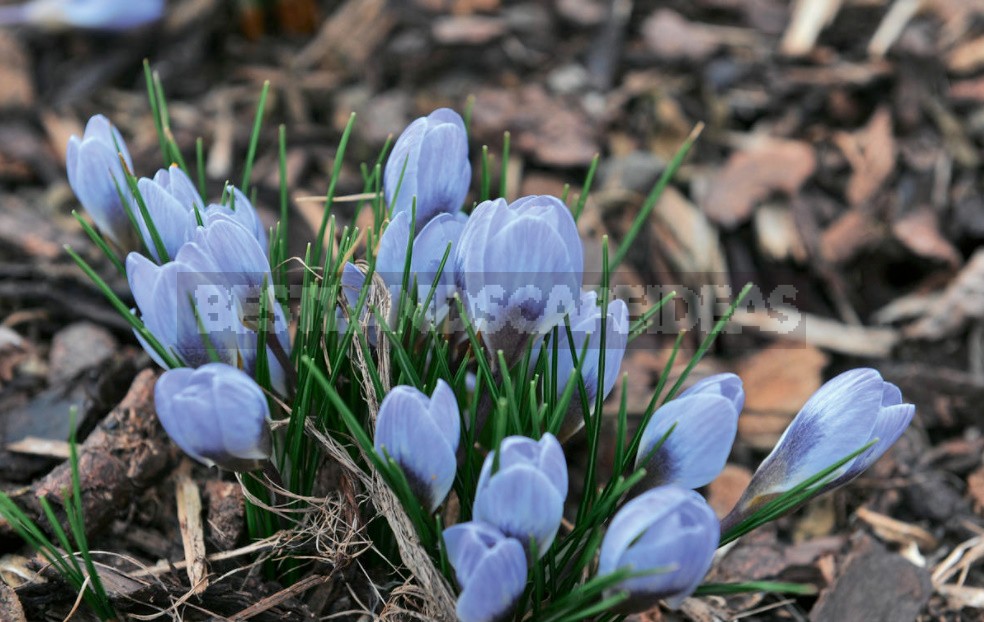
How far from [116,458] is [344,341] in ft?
1.70

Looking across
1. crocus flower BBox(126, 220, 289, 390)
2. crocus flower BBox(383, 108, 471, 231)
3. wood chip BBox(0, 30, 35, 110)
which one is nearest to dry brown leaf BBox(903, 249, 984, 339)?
crocus flower BBox(383, 108, 471, 231)

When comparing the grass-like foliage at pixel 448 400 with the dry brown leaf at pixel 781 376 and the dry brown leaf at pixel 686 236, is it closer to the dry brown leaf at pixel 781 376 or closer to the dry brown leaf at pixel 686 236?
the dry brown leaf at pixel 781 376

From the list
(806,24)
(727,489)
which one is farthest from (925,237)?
(727,489)

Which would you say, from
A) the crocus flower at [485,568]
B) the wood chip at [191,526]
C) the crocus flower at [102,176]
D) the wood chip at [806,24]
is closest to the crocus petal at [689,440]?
the crocus flower at [485,568]

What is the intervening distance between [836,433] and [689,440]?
177mm

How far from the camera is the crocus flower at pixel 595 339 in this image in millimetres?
1191

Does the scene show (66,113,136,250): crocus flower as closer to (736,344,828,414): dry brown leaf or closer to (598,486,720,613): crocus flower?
(598,486,720,613): crocus flower

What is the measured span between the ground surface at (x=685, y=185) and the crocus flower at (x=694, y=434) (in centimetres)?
38

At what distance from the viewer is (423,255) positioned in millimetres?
1231

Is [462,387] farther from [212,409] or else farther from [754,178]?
[754,178]

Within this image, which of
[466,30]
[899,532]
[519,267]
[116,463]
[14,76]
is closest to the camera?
[519,267]

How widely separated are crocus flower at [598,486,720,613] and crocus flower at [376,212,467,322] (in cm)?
40

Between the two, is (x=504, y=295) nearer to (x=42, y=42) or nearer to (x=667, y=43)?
(x=667, y=43)

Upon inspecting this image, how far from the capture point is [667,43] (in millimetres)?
2787
